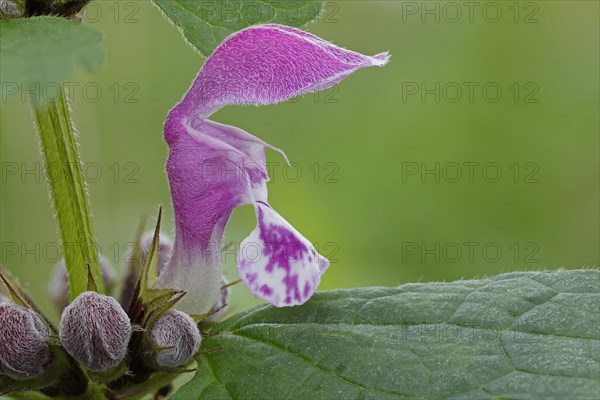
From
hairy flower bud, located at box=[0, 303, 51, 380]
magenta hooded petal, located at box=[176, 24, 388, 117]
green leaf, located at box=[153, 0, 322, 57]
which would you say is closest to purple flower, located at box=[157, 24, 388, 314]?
magenta hooded petal, located at box=[176, 24, 388, 117]

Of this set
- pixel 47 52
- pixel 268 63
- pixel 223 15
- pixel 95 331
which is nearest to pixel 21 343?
pixel 95 331

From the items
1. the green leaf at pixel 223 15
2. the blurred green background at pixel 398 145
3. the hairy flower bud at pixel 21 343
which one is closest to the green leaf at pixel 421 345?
the hairy flower bud at pixel 21 343

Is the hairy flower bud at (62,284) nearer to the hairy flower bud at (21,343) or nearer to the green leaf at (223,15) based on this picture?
the hairy flower bud at (21,343)

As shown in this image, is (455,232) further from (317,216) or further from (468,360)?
(468,360)

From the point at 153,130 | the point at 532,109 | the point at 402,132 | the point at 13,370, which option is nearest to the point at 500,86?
the point at 532,109

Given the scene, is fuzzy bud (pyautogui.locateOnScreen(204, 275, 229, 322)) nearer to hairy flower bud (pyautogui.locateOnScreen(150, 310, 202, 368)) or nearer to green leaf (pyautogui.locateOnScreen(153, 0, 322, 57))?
hairy flower bud (pyautogui.locateOnScreen(150, 310, 202, 368))

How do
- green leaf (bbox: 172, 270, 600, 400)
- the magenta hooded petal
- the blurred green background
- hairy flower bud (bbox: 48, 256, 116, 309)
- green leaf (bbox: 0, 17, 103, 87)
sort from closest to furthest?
green leaf (bbox: 0, 17, 103, 87)
green leaf (bbox: 172, 270, 600, 400)
the magenta hooded petal
hairy flower bud (bbox: 48, 256, 116, 309)
the blurred green background
